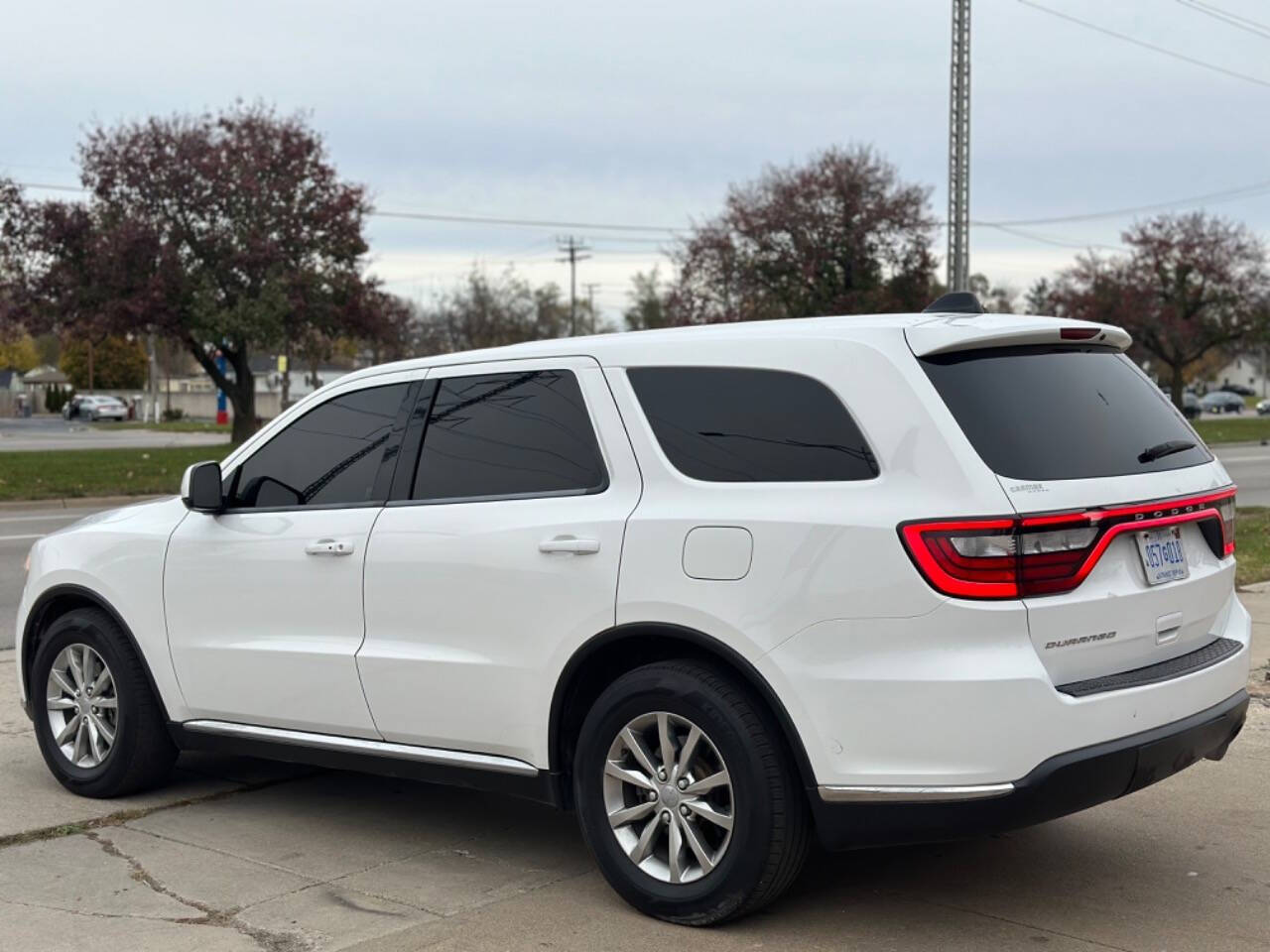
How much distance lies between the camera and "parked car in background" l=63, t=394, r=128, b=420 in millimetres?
74750

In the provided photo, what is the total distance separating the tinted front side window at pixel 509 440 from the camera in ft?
15.9

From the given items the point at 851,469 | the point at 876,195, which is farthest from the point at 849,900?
the point at 876,195

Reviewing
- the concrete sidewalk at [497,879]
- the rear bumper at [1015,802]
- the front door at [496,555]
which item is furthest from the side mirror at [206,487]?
the rear bumper at [1015,802]

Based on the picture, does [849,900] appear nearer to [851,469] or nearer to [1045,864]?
[1045,864]

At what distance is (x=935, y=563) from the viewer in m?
3.99

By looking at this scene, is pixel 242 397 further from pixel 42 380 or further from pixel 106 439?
pixel 42 380

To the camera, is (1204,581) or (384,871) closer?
(1204,581)

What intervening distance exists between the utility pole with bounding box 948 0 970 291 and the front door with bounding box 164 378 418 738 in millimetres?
19854

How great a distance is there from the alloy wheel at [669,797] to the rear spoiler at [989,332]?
130 centimetres

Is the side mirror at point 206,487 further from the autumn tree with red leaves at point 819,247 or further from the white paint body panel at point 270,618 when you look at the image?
the autumn tree with red leaves at point 819,247

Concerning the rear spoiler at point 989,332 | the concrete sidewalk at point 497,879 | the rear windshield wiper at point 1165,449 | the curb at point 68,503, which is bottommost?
the concrete sidewalk at point 497,879

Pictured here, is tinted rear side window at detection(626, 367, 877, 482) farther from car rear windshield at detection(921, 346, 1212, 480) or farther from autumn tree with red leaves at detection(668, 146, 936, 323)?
autumn tree with red leaves at detection(668, 146, 936, 323)

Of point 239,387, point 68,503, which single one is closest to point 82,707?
point 68,503

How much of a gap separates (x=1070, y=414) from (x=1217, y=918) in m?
1.56
